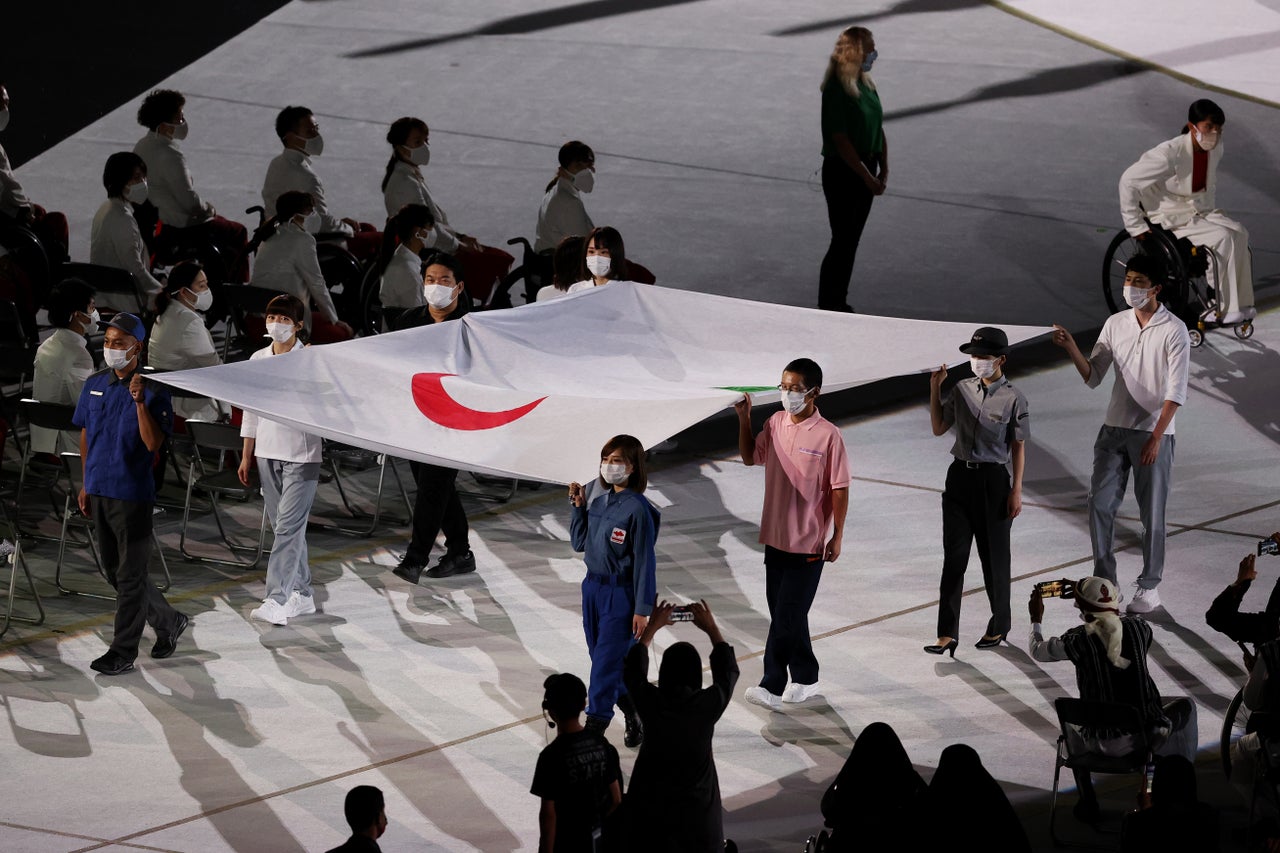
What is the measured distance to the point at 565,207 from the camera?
1398cm

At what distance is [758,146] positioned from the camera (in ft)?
67.7

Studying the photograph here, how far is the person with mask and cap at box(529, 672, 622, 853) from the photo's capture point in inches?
271

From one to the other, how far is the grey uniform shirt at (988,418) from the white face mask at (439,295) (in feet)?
9.79

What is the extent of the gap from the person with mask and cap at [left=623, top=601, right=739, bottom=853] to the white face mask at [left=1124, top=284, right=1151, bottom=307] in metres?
4.26

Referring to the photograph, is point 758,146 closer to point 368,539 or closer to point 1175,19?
point 1175,19

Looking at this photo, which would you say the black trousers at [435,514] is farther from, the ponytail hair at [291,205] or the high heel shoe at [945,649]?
the high heel shoe at [945,649]

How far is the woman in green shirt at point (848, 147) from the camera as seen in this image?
14.2m

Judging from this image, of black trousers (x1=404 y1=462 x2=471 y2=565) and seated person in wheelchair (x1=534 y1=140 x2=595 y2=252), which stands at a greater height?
seated person in wheelchair (x1=534 y1=140 x2=595 y2=252)

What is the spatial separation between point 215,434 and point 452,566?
62.8 inches

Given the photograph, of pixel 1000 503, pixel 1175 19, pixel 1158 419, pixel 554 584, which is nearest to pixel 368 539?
pixel 554 584

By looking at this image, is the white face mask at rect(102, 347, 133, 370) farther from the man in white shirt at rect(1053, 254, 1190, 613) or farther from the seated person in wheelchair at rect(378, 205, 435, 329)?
the man in white shirt at rect(1053, 254, 1190, 613)

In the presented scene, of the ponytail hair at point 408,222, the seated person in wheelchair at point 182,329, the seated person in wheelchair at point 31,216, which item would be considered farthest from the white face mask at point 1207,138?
the seated person in wheelchair at point 31,216

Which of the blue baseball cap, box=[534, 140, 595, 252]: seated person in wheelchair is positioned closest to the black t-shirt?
the blue baseball cap

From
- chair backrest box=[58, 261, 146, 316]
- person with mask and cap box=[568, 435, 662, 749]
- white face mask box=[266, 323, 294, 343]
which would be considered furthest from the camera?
chair backrest box=[58, 261, 146, 316]
